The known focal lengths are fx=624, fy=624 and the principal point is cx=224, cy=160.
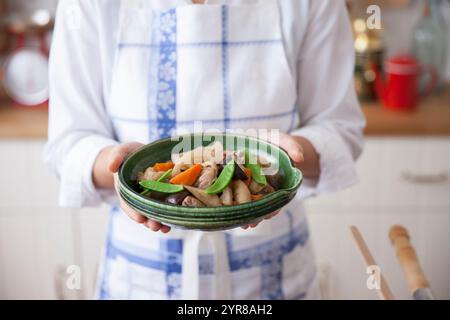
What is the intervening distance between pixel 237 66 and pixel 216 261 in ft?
0.96

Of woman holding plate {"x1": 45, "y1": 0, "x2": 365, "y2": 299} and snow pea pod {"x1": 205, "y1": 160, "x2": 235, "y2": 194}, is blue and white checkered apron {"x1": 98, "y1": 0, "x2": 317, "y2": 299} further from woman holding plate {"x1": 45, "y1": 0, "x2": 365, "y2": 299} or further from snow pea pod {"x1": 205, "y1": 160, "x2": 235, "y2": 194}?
snow pea pod {"x1": 205, "y1": 160, "x2": 235, "y2": 194}

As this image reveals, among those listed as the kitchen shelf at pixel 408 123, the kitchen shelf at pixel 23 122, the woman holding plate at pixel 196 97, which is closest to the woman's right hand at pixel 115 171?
the woman holding plate at pixel 196 97

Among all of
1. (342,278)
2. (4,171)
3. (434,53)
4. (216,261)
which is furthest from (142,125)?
(434,53)

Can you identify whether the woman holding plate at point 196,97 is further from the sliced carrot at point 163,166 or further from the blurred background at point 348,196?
the blurred background at point 348,196

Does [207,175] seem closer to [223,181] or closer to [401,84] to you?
[223,181]

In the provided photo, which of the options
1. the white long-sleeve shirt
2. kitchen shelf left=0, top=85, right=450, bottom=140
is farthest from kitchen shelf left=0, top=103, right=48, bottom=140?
the white long-sleeve shirt

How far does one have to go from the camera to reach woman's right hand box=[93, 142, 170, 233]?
28.2 inches

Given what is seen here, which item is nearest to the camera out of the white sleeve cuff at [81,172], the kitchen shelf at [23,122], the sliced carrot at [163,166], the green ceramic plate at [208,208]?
the green ceramic plate at [208,208]

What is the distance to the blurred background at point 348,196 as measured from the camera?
1.64 m

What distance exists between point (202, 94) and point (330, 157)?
0.21 m

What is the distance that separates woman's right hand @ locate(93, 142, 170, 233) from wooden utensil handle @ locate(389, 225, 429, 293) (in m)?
0.30

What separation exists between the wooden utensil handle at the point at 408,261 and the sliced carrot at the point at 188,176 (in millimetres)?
279

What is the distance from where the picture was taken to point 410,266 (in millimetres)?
766
